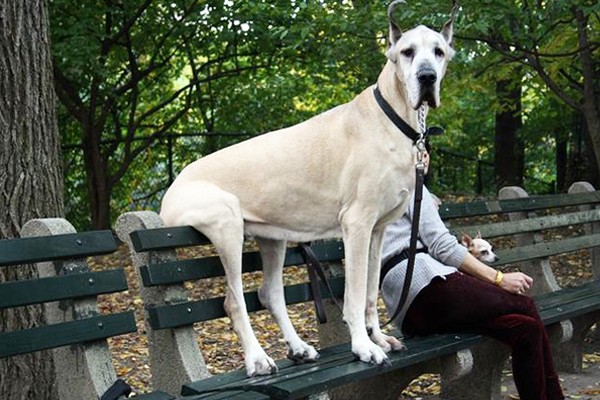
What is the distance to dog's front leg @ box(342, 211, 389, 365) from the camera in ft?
13.1

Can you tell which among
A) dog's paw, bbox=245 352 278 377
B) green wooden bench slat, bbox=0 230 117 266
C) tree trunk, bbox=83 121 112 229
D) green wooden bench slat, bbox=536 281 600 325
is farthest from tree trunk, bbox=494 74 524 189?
green wooden bench slat, bbox=0 230 117 266

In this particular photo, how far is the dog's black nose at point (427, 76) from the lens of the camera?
12.4ft

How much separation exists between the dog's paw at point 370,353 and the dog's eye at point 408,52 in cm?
131

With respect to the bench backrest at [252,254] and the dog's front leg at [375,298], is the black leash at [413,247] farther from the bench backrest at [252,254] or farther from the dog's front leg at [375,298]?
the bench backrest at [252,254]

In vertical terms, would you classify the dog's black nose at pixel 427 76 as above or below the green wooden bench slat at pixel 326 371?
above

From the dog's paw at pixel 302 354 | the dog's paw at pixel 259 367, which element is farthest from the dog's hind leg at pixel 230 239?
the dog's paw at pixel 302 354

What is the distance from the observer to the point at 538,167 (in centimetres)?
1967

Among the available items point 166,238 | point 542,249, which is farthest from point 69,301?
point 542,249

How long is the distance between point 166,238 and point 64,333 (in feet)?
2.13

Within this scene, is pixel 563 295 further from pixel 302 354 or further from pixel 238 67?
pixel 238 67

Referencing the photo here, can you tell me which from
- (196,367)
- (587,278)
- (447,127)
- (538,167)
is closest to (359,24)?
(587,278)

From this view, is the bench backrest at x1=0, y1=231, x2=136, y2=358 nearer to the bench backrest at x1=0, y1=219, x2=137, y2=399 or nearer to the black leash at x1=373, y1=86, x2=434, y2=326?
the bench backrest at x1=0, y1=219, x2=137, y2=399

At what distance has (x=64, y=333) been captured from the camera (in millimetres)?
3387

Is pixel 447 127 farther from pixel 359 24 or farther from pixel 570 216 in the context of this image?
pixel 570 216
